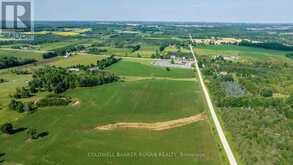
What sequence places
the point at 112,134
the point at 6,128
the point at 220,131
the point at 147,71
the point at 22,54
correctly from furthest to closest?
the point at 22,54
the point at 147,71
the point at 220,131
the point at 112,134
the point at 6,128

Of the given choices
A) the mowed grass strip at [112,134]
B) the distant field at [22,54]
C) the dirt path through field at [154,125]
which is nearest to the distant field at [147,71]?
the mowed grass strip at [112,134]

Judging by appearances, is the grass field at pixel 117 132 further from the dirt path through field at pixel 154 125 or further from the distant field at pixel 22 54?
the distant field at pixel 22 54

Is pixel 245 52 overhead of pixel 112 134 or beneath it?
overhead

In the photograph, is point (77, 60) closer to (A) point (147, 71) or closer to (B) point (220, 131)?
(A) point (147, 71)

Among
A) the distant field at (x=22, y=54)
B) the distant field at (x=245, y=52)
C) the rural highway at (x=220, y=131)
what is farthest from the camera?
the distant field at (x=245, y=52)

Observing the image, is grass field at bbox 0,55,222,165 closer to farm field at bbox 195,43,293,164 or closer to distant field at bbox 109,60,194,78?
farm field at bbox 195,43,293,164

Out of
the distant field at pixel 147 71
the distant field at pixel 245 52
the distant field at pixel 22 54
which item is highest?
the distant field at pixel 245 52

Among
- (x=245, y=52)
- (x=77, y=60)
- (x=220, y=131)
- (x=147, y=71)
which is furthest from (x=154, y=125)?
(x=245, y=52)

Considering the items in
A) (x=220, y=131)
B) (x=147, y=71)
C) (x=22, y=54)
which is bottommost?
(x=220, y=131)

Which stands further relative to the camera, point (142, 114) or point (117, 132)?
point (142, 114)
